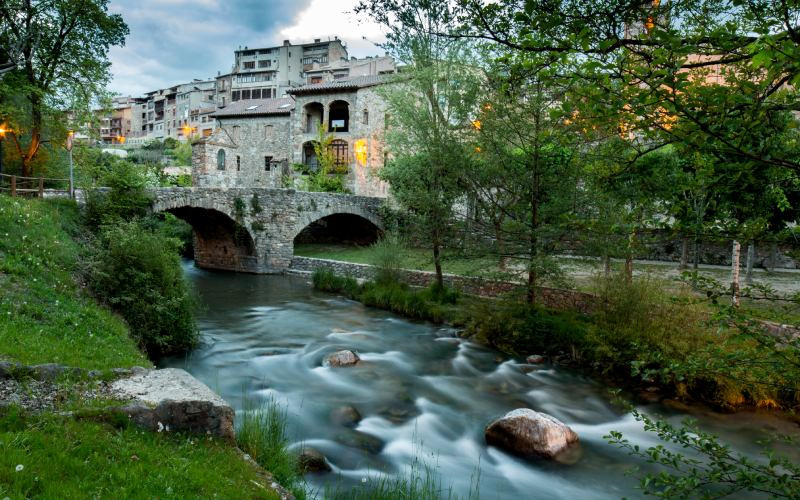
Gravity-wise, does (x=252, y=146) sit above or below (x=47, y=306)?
above

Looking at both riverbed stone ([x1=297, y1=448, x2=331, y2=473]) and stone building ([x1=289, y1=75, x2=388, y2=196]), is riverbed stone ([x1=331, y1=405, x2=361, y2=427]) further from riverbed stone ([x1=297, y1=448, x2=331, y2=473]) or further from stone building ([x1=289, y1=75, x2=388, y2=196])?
stone building ([x1=289, y1=75, x2=388, y2=196])

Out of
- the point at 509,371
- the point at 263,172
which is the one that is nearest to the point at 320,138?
the point at 263,172

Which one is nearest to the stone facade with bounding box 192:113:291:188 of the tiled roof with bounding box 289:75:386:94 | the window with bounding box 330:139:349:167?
the tiled roof with bounding box 289:75:386:94

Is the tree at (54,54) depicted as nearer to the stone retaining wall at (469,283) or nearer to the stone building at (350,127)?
the stone retaining wall at (469,283)

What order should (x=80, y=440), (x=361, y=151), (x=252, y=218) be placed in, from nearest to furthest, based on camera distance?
(x=80, y=440) < (x=252, y=218) < (x=361, y=151)

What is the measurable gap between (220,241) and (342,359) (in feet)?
53.6

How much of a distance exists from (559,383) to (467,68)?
9152mm

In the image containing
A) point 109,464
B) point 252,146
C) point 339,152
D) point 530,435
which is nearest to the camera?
point 109,464

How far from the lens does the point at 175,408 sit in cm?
465

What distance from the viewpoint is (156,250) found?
1016 centimetres

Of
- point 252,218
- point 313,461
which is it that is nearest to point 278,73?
point 252,218

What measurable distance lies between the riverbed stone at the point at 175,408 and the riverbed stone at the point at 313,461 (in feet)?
3.99

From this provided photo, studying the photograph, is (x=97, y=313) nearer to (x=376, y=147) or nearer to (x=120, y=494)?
(x=120, y=494)

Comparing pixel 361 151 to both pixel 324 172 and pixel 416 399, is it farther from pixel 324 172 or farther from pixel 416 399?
pixel 416 399
